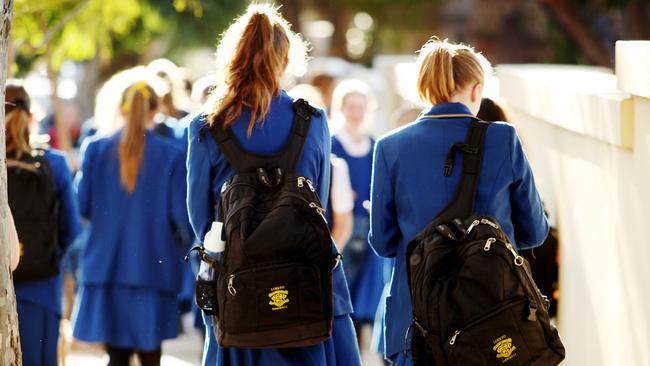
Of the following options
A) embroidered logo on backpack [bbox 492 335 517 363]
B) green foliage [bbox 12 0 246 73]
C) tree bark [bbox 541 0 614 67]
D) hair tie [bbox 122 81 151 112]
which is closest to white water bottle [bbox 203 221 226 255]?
embroidered logo on backpack [bbox 492 335 517 363]

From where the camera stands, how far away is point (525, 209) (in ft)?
16.0

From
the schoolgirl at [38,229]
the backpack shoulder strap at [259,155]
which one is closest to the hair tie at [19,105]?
the schoolgirl at [38,229]

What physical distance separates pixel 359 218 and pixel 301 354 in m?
3.71

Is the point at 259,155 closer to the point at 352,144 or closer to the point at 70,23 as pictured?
the point at 352,144

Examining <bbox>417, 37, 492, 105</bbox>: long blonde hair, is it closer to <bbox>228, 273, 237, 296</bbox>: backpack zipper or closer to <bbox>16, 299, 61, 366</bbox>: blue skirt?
<bbox>228, 273, 237, 296</bbox>: backpack zipper

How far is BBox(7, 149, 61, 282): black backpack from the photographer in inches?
264

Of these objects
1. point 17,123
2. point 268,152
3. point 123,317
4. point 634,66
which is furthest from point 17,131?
point 634,66

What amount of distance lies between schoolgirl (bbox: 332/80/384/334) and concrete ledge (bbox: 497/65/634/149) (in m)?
0.98

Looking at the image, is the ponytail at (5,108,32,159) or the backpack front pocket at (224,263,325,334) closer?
the backpack front pocket at (224,263,325,334)

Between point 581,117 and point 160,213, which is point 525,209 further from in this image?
point 160,213

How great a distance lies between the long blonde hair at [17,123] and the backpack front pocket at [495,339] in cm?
297

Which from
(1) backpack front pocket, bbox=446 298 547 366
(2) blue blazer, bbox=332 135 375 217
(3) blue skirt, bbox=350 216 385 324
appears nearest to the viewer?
(1) backpack front pocket, bbox=446 298 547 366

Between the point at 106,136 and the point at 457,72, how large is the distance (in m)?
2.89

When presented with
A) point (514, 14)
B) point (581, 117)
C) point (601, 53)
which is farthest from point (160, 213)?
point (514, 14)
